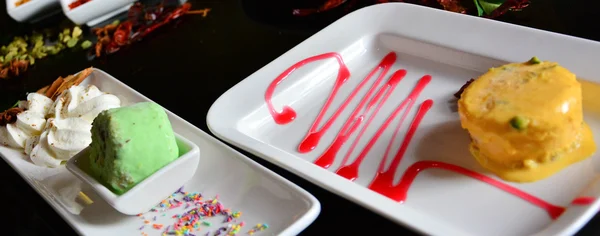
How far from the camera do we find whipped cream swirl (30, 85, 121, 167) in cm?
164

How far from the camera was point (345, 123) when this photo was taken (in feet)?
5.65

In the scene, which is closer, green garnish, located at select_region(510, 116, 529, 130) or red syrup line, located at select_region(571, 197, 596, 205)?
red syrup line, located at select_region(571, 197, 596, 205)

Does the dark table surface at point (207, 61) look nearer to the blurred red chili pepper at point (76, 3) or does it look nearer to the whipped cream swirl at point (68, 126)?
the whipped cream swirl at point (68, 126)

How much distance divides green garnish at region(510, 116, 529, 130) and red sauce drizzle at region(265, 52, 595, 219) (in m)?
0.15

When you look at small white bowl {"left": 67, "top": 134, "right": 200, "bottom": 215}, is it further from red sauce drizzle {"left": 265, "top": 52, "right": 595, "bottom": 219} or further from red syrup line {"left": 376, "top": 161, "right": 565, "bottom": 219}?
red syrup line {"left": 376, "top": 161, "right": 565, "bottom": 219}

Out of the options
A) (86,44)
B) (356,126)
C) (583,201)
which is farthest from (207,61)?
(583,201)

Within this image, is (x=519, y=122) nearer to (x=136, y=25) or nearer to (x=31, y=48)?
(x=136, y=25)

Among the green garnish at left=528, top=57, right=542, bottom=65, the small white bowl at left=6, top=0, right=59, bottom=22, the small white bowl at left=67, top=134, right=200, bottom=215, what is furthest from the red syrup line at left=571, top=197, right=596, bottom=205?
the small white bowl at left=6, top=0, right=59, bottom=22

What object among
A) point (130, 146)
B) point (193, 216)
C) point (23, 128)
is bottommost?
point (193, 216)

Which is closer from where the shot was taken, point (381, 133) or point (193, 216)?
point (193, 216)

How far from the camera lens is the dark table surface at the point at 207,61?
62.0 inches

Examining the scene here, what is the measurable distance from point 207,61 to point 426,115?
964 mm

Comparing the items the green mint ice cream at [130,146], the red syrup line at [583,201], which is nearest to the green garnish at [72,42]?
the green mint ice cream at [130,146]

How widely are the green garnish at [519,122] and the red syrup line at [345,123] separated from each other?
49 cm
